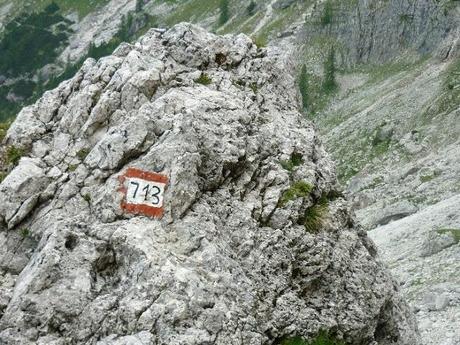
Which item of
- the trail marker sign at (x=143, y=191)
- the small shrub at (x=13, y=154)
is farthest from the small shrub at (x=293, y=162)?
the small shrub at (x=13, y=154)

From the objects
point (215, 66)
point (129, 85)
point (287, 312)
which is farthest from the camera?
point (215, 66)

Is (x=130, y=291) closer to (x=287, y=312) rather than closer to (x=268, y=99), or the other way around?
(x=287, y=312)

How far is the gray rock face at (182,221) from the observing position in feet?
37.8

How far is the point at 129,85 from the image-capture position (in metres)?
15.4

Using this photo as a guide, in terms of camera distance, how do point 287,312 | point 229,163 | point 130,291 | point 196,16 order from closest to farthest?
point 130,291, point 287,312, point 229,163, point 196,16

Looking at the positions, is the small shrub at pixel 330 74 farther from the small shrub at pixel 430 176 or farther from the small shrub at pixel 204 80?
the small shrub at pixel 204 80

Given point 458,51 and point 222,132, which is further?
point 458,51

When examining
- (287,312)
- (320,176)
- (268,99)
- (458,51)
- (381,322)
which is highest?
(268,99)

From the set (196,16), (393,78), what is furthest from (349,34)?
(196,16)

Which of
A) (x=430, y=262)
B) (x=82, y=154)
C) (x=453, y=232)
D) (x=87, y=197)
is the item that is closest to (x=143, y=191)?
(x=87, y=197)

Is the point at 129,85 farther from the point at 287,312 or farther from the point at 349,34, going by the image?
the point at 349,34

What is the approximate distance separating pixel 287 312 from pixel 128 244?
3.65 meters

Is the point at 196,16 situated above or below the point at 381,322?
below

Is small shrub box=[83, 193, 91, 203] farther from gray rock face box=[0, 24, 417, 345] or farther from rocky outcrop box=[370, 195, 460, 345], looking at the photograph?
rocky outcrop box=[370, 195, 460, 345]
